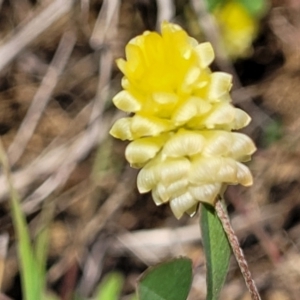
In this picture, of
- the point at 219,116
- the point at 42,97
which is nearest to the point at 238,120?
the point at 219,116

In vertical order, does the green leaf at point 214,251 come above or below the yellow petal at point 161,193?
below

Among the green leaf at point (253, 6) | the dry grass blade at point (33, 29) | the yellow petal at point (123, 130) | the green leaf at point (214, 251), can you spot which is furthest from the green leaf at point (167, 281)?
the dry grass blade at point (33, 29)

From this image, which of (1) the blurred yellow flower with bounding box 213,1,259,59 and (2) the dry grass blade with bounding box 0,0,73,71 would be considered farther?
(2) the dry grass blade with bounding box 0,0,73,71

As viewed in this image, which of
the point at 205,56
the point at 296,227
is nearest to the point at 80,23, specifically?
the point at 296,227

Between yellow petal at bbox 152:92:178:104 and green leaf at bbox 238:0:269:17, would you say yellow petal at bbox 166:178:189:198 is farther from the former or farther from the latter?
green leaf at bbox 238:0:269:17

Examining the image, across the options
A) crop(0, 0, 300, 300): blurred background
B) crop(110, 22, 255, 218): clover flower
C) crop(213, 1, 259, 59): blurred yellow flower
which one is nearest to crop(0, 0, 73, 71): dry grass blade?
crop(0, 0, 300, 300): blurred background

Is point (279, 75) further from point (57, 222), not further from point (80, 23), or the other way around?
point (57, 222)

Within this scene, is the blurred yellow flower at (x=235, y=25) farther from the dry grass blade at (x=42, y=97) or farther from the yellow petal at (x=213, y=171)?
the yellow petal at (x=213, y=171)
